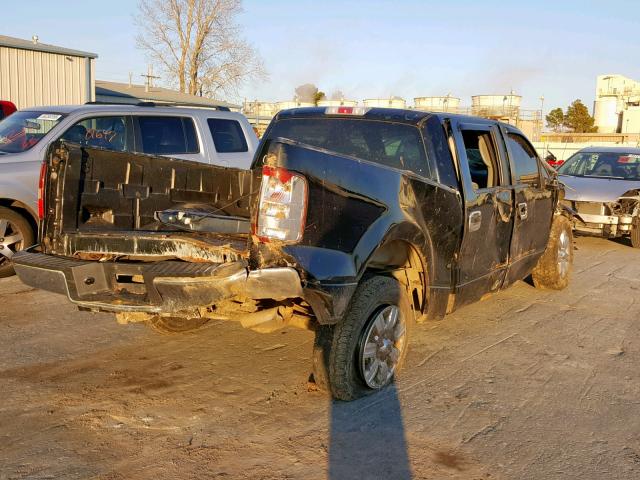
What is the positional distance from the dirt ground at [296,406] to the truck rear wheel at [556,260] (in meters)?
1.14

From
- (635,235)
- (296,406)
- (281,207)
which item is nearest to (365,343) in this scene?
(296,406)

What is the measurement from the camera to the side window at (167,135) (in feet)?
27.6

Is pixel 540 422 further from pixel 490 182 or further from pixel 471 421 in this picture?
pixel 490 182

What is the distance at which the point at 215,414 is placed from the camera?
13.4ft

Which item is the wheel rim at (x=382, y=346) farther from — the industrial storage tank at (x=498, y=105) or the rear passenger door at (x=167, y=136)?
the industrial storage tank at (x=498, y=105)

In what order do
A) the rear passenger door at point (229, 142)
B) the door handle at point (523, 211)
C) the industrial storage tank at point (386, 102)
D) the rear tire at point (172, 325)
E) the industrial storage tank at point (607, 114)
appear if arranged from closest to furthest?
1. the rear tire at point (172, 325)
2. the door handle at point (523, 211)
3. the rear passenger door at point (229, 142)
4. the industrial storage tank at point (386, 102)
5. the industrial storage tank at point (607, 114)

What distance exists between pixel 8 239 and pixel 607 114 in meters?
69.1

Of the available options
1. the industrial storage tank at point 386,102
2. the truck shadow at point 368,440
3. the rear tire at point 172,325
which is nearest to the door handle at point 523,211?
the truck shadow at point 368,440

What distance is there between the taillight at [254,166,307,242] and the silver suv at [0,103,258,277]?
3.59m

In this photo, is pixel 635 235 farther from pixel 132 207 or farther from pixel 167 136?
pixel 132 207

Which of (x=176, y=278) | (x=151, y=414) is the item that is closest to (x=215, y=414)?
(x=151, y=414)

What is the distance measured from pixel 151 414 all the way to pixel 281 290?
1238 mm

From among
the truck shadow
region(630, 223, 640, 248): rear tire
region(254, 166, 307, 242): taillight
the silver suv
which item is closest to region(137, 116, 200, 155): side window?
the silver suv

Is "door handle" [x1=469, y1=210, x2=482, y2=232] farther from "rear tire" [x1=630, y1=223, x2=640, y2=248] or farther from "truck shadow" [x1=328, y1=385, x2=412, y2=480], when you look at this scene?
"rear tire" [x1=630, y1=223, x2=640, y2=248]
